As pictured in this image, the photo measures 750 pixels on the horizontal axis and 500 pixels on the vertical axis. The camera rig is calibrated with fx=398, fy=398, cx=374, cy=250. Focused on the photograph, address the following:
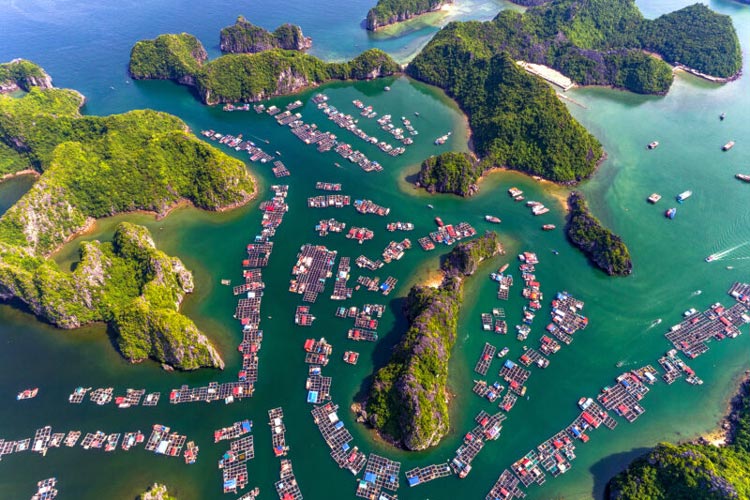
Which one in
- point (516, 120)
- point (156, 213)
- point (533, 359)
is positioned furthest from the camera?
point (516, 120)

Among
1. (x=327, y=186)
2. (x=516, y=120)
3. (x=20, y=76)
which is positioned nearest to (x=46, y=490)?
(x=327, y=186)

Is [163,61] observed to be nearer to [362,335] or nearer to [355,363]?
[362,335]

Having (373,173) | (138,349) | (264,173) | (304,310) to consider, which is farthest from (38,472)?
(373,173)

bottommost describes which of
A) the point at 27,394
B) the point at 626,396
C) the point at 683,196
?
the point at 626,396

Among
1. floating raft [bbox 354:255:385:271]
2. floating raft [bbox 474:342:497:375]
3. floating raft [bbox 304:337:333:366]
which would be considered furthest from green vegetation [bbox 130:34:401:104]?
floating raft [bbox 474:342:497:375]

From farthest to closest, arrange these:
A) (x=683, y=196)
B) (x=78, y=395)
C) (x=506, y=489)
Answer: (x=683, y=196), (x=78, y=395), (x=506, y=489)

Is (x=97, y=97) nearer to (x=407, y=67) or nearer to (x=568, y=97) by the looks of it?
(x=407, y=67)
